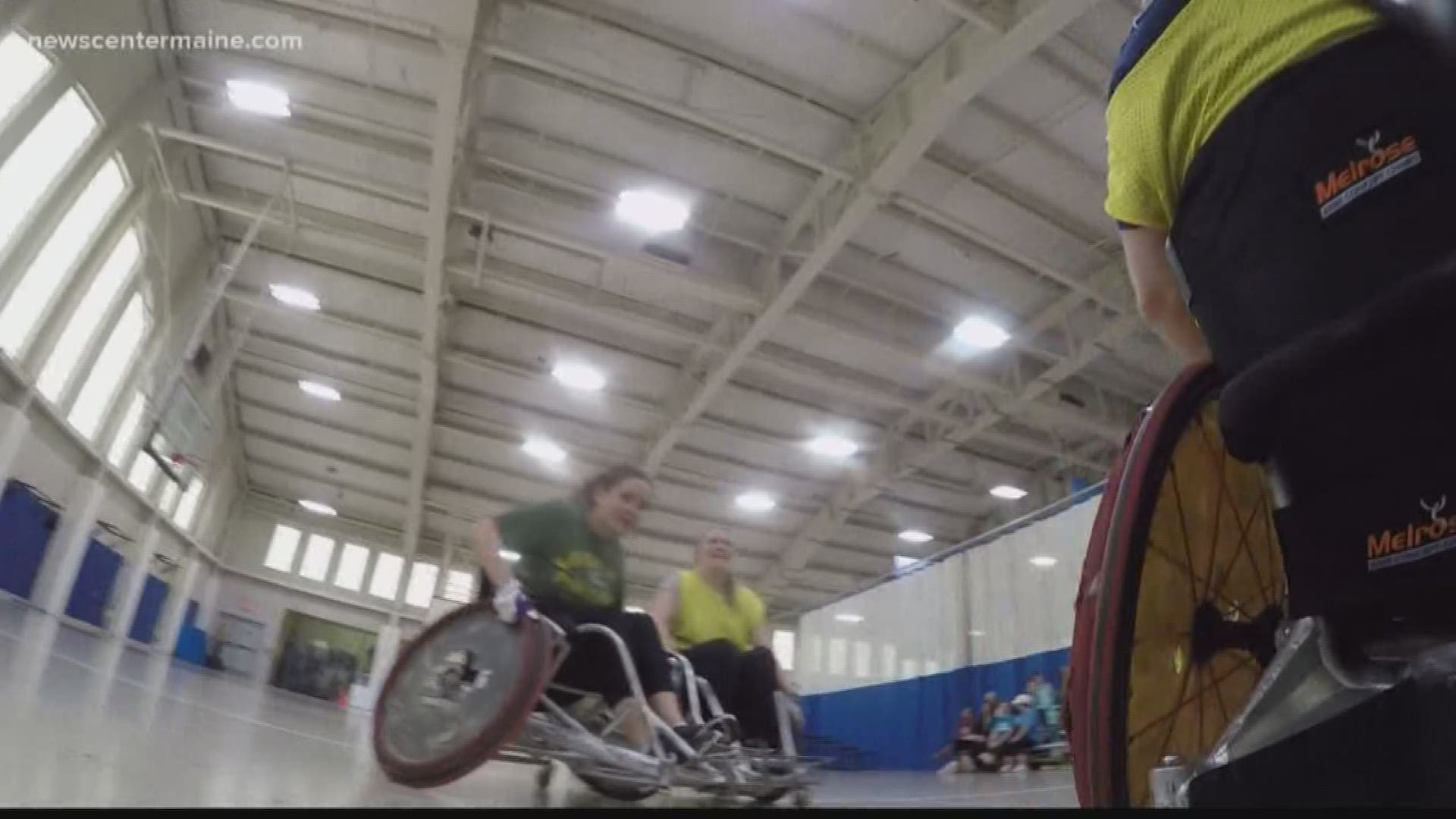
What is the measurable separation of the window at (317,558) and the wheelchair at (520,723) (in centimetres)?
1741

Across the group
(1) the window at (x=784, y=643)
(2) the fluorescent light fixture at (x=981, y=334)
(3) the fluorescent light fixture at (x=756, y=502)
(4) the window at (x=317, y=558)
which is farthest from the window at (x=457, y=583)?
(2) the fluorescent light fixture at (x=981, y=334)

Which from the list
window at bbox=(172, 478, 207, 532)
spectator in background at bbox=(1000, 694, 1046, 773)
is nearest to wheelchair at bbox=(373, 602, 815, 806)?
spectator in background at bbox=(1000, 694, 1046, 773)

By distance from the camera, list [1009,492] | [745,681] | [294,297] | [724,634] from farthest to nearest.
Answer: [1009,492] < [294,297] < [724,634] < [745,681]

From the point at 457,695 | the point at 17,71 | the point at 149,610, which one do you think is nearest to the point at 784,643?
the point at 149,610

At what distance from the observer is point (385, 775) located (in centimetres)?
199

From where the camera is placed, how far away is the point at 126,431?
10727 mm

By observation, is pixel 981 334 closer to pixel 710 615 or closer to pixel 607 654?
pixel 710 615

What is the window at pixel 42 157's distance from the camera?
665 cm

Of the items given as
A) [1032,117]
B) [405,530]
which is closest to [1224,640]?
[1032,117]

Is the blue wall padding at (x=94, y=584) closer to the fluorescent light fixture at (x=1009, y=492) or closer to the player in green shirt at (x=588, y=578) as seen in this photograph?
the player in green shirt at (x=588, y=578)

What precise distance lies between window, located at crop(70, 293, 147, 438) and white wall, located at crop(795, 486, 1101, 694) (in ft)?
33.5

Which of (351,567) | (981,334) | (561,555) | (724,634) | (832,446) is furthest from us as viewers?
(351,567)

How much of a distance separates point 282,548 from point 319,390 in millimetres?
6660

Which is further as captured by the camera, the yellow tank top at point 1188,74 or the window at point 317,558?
the window at point 317,558
